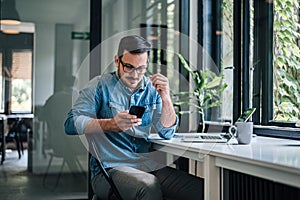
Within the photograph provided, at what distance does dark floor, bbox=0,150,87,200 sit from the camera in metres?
3.24

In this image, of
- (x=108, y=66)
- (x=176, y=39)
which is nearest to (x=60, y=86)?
(x=108, y=66)

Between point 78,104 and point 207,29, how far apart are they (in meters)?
1.58

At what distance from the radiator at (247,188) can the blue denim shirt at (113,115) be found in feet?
1.81

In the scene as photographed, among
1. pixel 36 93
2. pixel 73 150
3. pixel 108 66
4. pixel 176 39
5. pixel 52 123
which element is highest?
pixel 176 39

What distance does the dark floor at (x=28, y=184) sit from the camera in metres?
3.24

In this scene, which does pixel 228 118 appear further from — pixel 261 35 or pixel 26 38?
pixel 26 38

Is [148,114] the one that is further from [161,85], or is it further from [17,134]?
[17,134]

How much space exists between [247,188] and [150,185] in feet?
1.48

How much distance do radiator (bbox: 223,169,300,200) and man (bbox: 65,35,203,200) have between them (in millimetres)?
280

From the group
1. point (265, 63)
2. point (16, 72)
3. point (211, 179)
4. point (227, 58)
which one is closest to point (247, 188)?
point (211, 179)

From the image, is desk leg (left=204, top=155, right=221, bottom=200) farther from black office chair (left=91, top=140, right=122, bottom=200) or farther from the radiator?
black office chair (left=91, top=140, right=122, bottom=200)

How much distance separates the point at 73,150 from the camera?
3398mm

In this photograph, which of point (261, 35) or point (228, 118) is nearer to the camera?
point (261, 35)

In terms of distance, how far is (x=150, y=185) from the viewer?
204cm
